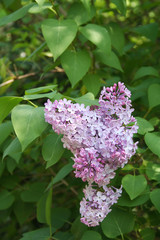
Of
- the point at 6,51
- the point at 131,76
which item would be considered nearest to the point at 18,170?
the point at 131,76

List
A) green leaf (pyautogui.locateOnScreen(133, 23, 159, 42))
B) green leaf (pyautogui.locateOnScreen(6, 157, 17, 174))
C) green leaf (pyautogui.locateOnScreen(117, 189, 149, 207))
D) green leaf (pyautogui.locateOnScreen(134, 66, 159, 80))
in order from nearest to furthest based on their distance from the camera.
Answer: green leaf (pyautogui.locateOnScreen(117, 189, 149, 207))
green leaf (pyautogui.locateOnScreen(6, 157, 17, 174))
green leaf (pyautogui.locateOnScreen(134, 66, 159, 80))
green leaf (pyautogui.locateOnScreen(133, 23, 159, 42))

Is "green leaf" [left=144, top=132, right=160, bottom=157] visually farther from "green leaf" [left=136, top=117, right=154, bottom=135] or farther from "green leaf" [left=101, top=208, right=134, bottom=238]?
"green leaf" [left=101, top=208, right=134, bottom=238]

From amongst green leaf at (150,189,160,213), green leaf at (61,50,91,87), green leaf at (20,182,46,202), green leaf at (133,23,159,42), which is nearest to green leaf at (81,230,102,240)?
green leaf at (150,189,160,213)

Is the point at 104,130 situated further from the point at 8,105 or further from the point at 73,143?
the point at 8,105

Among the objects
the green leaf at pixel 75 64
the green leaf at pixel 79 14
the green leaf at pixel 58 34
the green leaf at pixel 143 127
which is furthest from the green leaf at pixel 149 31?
the green leaf at pixel 143 127

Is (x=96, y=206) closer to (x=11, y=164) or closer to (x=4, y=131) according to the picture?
(x=4, y=131)
